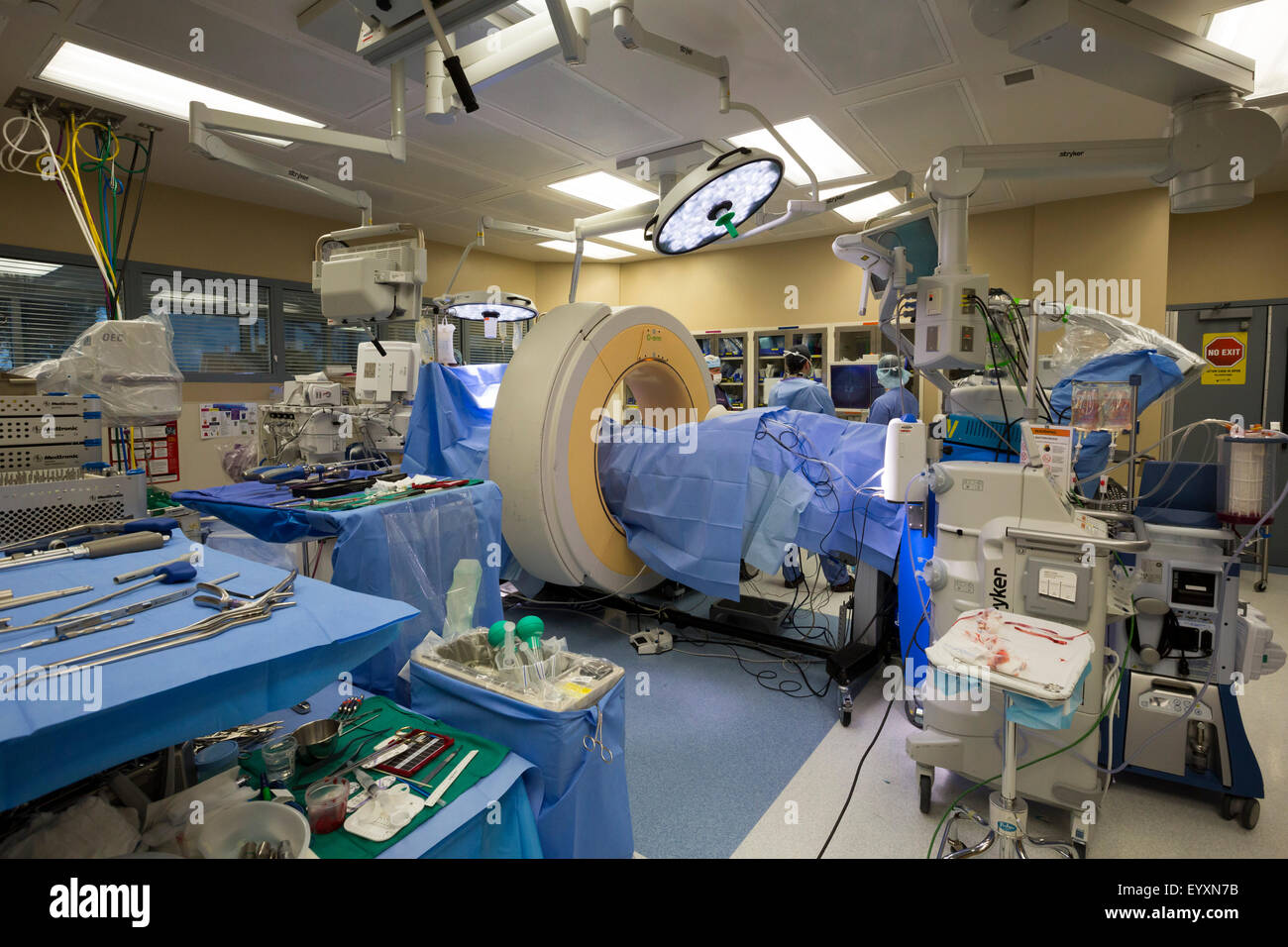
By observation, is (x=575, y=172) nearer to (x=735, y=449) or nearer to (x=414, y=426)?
(x=414, y=426)

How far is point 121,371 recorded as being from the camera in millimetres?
2189

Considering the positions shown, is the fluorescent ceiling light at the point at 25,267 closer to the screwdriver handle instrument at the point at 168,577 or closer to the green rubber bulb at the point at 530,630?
the screwdriver handle instrument at the point at 168,577

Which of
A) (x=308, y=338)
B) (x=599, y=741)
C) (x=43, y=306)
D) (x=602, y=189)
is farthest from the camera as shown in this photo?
(x=308, y=338)

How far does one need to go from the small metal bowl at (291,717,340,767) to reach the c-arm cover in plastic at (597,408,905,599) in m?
1.83

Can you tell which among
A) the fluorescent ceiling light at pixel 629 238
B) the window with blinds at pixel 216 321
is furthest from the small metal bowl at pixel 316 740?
the fluorescent ceiling light at pixel 629 238

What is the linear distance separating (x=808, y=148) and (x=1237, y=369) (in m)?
4.01

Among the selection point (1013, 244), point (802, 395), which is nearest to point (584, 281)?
point (802, 395)

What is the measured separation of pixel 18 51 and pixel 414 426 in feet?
8.56

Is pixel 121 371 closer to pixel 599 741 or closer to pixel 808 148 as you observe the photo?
pixel 599 741

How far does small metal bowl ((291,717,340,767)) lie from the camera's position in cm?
128

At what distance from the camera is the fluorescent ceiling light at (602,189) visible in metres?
5.02

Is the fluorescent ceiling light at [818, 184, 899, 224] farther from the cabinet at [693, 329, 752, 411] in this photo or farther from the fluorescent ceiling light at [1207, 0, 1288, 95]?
the fluorescent ceiling light at [1207, 0, 1288, 95]

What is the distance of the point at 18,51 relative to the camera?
3.14m

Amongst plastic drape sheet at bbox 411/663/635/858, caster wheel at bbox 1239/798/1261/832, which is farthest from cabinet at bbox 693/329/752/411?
plastic drape sheet at bbox 411/663/635/858
